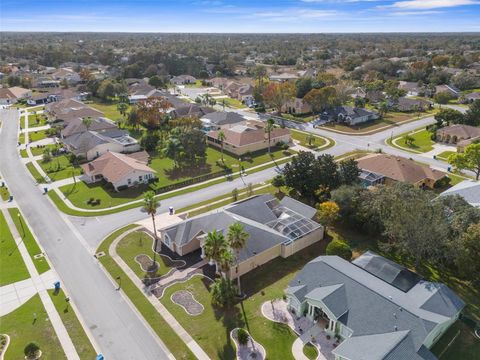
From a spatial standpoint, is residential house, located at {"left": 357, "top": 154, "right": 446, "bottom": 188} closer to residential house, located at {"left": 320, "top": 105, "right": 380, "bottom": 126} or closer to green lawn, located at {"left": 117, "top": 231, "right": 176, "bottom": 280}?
green lawn, located at {"left": 117, "top": 231, "right": 176, "bottom": 280}

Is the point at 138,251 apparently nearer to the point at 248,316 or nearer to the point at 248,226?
the point at 248,226

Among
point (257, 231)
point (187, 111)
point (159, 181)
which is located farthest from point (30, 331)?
point (187, 111)

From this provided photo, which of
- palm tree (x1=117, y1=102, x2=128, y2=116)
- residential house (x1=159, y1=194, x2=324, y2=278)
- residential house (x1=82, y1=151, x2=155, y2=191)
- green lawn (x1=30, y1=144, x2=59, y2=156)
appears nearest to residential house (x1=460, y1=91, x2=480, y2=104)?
residential house (x1=159, y1=194, x2=324, y2=278)

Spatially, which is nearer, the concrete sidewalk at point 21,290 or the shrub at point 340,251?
the concrete sidewalk at point 21,290

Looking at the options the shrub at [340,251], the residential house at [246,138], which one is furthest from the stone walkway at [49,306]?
the residential house at [246,138]

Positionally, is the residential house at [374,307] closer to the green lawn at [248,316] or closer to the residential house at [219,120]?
the green lawn at [248,316]
